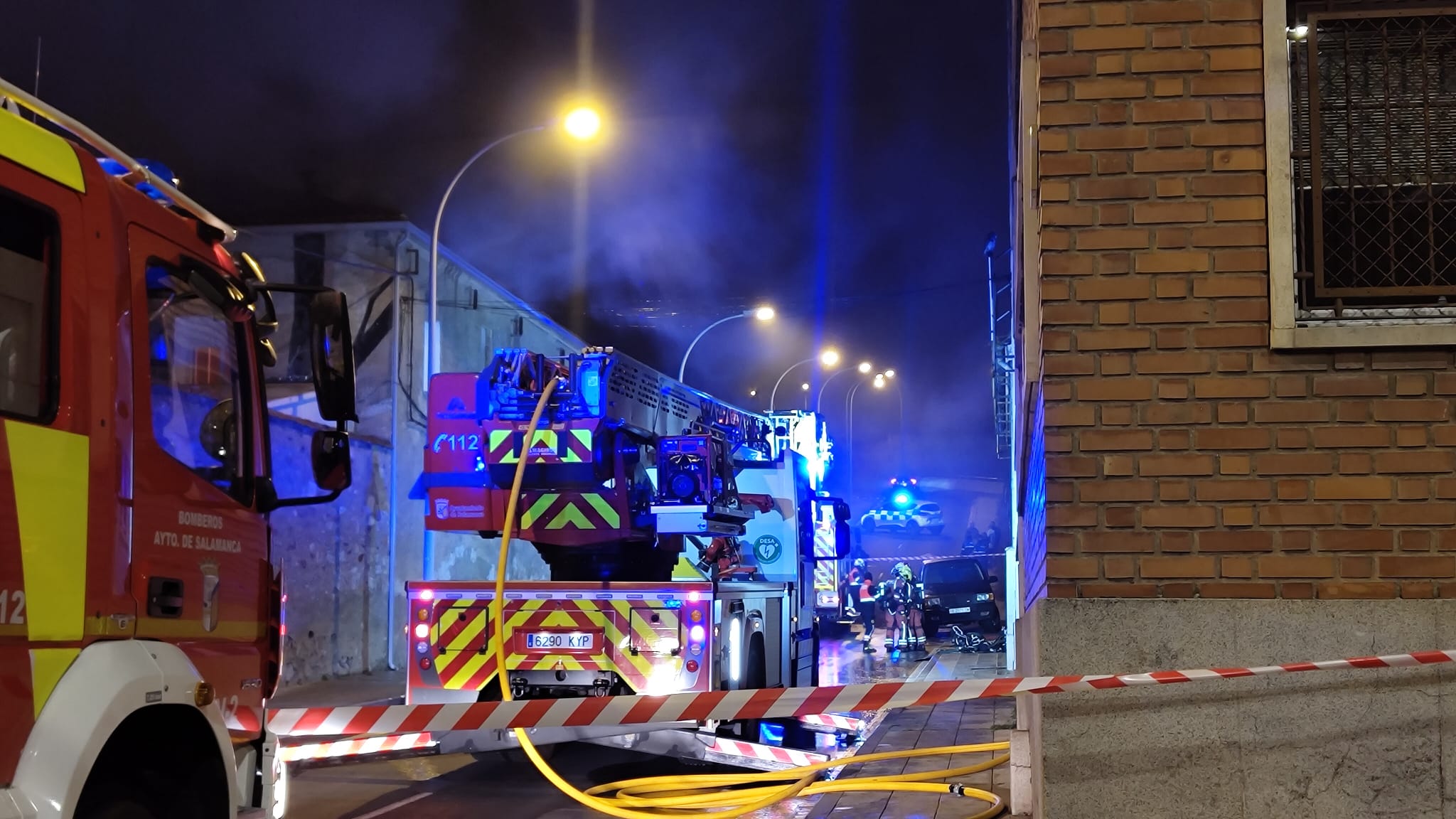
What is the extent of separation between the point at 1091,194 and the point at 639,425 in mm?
4730

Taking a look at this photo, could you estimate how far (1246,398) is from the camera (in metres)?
4.40

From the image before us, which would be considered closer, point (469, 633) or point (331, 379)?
point (331, 379)

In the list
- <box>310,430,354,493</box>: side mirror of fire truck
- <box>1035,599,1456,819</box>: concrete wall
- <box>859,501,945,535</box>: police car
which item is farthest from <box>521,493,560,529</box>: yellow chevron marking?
<box>859,501,945,535</box>: police car

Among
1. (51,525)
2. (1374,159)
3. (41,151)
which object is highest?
(1374,159)

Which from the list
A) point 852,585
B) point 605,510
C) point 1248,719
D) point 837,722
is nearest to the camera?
point 1248,719

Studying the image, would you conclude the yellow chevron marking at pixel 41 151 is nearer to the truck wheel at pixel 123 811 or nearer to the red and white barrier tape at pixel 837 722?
the truck wheel at pixel 123 811

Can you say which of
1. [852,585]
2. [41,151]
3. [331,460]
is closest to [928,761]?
[331,460]

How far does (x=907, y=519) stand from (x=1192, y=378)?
36.7 meters

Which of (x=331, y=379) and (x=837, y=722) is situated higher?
(x=331, y=379)

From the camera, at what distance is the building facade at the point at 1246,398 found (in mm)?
4281

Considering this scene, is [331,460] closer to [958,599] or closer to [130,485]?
[130,485]

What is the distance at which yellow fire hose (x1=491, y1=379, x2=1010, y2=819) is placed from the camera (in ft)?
20.4

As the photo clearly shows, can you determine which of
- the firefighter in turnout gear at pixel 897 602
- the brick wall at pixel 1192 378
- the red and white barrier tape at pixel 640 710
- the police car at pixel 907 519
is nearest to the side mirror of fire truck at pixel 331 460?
the red and white barrier tape at pixel 640 710

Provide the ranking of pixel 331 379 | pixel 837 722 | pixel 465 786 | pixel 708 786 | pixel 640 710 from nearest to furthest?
pixel 331 379, pixel 640 710, pixel 708 786, pixel 465 786, pixel 837 722
